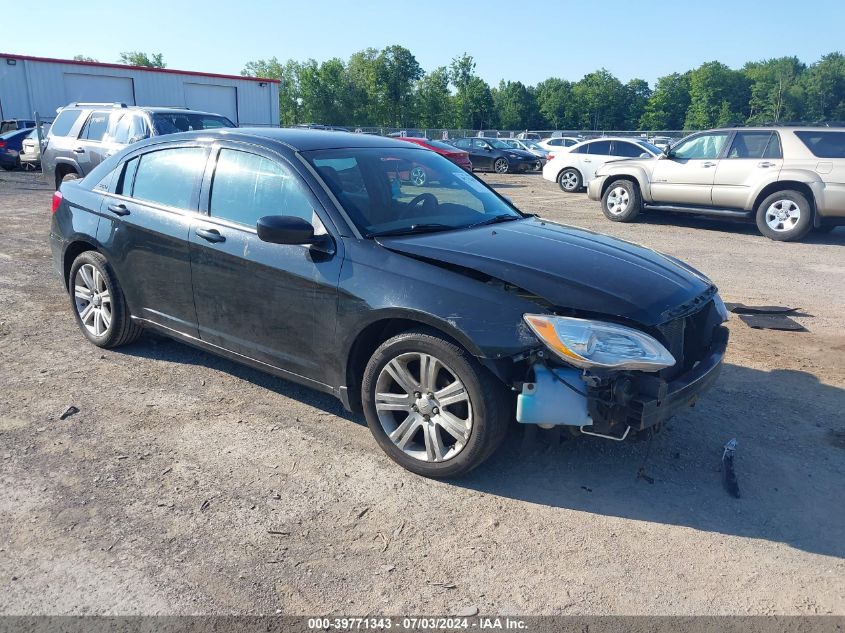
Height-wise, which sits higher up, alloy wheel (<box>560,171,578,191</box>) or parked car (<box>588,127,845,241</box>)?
parked car (<box>588,127,845,241</box>)

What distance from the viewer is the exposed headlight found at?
3.17 meters

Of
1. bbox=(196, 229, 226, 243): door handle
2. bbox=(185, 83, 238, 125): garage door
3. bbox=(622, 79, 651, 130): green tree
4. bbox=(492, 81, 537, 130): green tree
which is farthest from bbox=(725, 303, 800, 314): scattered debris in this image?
bbox=(622, 79, 651, 130): green tree

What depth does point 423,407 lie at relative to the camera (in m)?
3.57

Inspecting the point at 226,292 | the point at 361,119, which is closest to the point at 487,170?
the point at 226,292

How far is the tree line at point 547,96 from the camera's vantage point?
278 feet

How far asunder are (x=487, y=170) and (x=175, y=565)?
25.8m

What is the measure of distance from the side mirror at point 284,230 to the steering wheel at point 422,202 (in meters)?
0.72

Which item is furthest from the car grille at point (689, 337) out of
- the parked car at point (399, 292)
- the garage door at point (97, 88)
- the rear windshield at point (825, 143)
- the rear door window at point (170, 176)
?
the garage door at point (97, 88)

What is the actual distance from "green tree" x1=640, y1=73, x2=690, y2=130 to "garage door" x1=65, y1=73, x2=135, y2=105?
303ft

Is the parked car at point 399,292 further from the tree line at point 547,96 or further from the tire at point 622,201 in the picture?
the tree line at point 547,96

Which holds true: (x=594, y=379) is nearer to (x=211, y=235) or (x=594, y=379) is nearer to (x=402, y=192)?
(x=402, y=192)

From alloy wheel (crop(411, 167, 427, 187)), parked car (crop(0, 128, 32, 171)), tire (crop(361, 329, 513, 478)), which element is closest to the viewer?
tire (crop(361, 329, 513, 478))

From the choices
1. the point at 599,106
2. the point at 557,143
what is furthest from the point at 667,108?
the point at 557,143

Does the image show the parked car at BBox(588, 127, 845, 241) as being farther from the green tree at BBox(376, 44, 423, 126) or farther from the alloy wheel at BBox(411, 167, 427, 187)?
the green tree at BBox(376, 44, 423, 126)
